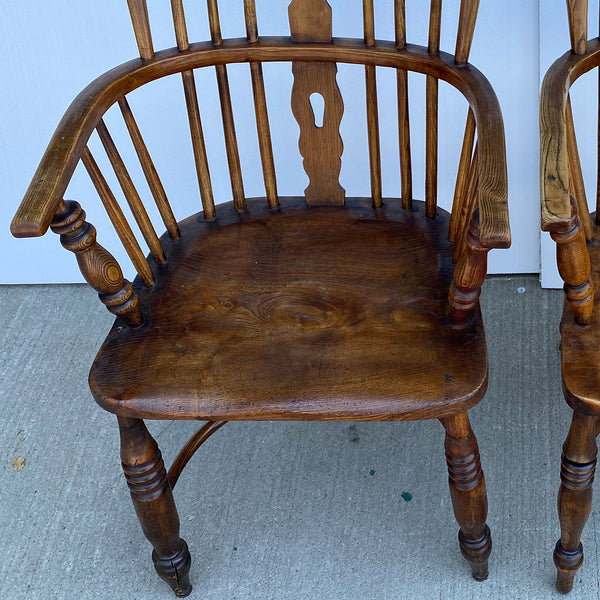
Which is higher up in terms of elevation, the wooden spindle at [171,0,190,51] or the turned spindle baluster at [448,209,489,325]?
the wooden spindle at [171,0,190,51]

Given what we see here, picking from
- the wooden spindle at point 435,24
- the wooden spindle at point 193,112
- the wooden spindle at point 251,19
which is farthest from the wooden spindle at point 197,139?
the wooden spindle at point 435,24

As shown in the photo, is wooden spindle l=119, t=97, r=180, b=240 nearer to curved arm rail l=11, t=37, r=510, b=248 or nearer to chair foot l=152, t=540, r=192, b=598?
curved arm rail l=11, t=37, r=510, b=248

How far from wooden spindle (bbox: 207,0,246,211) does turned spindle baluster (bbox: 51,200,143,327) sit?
0.99ft

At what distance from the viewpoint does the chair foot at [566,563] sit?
1.36 m

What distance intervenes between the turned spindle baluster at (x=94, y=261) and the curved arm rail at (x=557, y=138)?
568mm

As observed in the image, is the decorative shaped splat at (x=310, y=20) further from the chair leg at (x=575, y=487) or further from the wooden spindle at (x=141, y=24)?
the chair leg at (x=575, y=487)

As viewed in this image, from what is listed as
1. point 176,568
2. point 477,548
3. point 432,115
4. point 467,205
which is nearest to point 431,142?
point 432,115

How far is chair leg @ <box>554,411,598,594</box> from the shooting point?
1.21 m

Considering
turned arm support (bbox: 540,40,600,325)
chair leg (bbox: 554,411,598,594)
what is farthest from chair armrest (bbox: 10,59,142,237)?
chair leg (bbox: 554,411,598,594)

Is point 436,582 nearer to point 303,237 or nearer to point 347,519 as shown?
point 347,519

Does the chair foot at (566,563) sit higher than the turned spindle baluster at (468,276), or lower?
lower

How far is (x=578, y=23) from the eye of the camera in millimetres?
1274

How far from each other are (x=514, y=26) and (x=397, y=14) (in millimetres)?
444

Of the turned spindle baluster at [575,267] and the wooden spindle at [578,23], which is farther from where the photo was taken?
the wooden spindle at [578,23]
